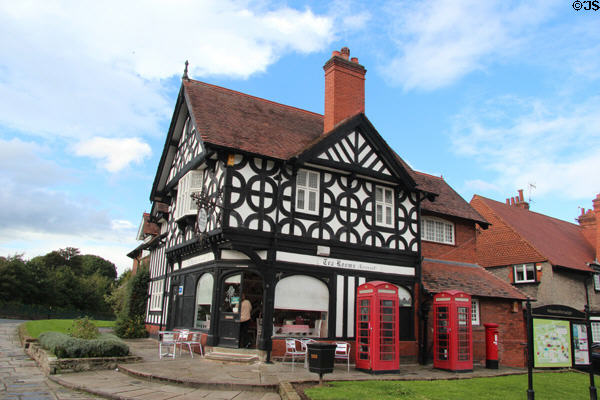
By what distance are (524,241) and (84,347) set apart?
A: 22735 mm

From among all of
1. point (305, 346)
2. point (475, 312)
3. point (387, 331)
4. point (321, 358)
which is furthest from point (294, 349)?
point (475, 312)

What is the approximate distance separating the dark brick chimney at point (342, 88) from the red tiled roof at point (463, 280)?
7.24 m

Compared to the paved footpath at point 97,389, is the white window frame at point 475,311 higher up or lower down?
higher up

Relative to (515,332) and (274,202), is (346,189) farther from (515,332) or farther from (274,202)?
(515,332)

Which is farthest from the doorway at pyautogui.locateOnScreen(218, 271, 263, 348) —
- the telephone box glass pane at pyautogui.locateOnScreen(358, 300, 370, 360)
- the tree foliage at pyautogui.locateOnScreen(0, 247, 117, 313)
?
the tree foliage at pyautogui.locateOnScreen(0, 247, 117, 313)

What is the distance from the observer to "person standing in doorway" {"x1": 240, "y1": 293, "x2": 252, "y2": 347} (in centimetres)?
1488

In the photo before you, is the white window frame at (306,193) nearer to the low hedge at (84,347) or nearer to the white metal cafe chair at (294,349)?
the white metal cafe chair at (294,349)

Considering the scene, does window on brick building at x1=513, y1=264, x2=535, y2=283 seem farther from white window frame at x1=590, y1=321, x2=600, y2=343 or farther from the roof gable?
the roof gable

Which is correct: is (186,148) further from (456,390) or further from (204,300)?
(456,390)

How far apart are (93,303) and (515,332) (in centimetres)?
5282

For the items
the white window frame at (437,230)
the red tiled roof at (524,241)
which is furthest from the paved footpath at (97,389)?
the red tiled roof at (524,241)

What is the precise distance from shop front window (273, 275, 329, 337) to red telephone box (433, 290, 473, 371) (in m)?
3.93

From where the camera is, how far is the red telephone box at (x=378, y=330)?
13.5 metres

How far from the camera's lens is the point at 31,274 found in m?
51.2
